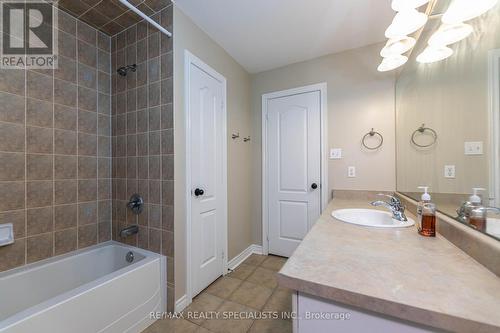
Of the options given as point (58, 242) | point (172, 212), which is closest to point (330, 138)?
point (172, 212)

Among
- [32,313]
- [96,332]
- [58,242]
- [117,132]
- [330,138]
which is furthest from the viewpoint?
[330,138]

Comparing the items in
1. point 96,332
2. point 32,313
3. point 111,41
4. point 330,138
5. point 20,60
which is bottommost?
point 96,332

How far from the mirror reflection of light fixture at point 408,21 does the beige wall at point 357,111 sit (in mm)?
907

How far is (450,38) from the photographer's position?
106 cm

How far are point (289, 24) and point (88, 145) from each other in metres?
2.10

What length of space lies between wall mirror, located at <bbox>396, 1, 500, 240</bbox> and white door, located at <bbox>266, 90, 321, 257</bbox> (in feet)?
2.84

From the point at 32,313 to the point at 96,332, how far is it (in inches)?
14.6

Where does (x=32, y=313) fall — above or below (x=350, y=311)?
below

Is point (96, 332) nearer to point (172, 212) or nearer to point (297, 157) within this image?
point (172, 212)

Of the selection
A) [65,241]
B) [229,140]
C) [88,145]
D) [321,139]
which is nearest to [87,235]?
[65,241]

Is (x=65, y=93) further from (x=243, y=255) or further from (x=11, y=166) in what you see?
(x=243, y=255)

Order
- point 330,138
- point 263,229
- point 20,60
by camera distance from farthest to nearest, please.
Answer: point 263,229, point 330,138, point 20,60

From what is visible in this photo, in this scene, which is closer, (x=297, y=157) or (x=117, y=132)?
(x=117, y=132)

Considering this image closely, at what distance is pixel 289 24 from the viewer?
1824mm
